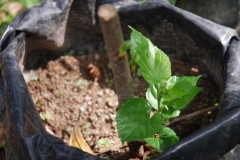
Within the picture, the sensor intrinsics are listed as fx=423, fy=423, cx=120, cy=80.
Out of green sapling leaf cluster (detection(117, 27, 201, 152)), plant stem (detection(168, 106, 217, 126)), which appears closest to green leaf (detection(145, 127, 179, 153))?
green sapling leaf cluster (detection(117, 27, 201, 152))

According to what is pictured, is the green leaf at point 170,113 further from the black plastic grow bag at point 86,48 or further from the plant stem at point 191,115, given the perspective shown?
the plant stem at point 191,115

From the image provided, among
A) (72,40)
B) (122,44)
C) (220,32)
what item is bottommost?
(72,40)

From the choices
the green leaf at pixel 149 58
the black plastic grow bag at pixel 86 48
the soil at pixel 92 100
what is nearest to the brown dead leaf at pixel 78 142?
the soil at pixel 92 100

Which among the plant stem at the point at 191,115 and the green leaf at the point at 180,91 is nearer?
the green leaf at the point at 180,91

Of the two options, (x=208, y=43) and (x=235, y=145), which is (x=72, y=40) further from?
(x=235, y=145)

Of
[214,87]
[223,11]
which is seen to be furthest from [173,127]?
[223,11]
